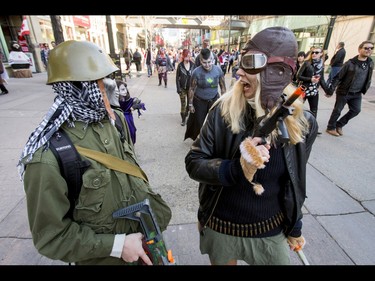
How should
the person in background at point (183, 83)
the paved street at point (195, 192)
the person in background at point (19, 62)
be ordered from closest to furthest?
the paved street at point (195, 192)
the person in background at point (183, 83)
the person in background at point (19, 62)

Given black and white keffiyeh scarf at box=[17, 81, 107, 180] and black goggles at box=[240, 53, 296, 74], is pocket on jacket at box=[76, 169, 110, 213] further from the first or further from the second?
black goggles at box=[240, 53, 296, 74]

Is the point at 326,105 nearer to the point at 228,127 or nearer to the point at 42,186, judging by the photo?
the point at 228,127

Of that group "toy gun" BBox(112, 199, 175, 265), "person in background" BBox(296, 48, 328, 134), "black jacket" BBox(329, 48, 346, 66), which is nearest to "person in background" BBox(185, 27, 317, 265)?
"toy gun" BBox(112, 199, 175, 265)

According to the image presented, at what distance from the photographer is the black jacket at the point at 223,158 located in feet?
4.11

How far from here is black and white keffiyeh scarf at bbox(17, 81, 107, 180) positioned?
3.47 feet

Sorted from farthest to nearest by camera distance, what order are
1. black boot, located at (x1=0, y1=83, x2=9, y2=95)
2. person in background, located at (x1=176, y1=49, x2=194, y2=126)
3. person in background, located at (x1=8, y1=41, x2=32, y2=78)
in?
person in background, located at (x1=8, y1=41, x2=32, y2=78), black boot, located at (x1=0, y1=83, x2=9, y2=95), person in background, located at (x1=176, y1=49, x2=194, y2=126)

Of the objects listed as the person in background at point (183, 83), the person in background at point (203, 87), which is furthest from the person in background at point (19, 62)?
the person in background at point (203, 87)

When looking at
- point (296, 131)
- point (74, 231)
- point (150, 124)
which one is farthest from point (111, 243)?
point (150, 124)

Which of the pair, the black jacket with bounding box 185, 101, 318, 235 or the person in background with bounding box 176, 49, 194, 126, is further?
the person in background with bounding box 176, 49, 194, 126

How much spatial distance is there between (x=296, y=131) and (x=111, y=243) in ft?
3.89

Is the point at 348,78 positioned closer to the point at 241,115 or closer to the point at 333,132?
the point at 333,132

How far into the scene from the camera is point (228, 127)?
4.15 ft

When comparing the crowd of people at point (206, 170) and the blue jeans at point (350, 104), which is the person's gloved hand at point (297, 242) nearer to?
the crowd of people at point (206, 170)

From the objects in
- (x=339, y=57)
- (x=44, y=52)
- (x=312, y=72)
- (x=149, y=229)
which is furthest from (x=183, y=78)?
(x=44, y=52)
